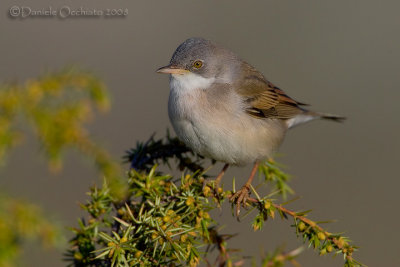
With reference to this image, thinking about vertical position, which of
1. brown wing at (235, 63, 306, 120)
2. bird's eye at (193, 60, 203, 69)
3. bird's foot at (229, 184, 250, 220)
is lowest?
bird's foot at (229, 184, 250, 220)

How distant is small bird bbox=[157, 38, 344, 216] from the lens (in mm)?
4414

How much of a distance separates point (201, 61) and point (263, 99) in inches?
31.8

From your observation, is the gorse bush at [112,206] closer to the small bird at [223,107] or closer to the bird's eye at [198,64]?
the small bird at [223,107]

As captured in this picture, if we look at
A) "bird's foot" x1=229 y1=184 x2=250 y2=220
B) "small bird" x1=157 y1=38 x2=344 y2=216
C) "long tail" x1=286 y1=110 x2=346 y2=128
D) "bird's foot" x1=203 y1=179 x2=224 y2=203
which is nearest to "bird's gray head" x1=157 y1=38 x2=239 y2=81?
"small bird" x1=157 y1=38 x2=344 y2=216

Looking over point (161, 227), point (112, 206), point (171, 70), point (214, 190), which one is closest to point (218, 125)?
point (171, 70)

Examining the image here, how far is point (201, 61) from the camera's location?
16.1 feet

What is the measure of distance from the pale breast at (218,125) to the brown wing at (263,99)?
157 mm

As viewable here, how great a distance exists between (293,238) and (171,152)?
4.80 meters

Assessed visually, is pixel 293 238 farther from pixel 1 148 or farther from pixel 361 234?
pixel 1 148

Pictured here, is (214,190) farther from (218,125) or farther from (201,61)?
(201,61)

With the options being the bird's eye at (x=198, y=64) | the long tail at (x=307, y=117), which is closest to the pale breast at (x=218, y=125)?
the bird's eye at (x=198, y=64)

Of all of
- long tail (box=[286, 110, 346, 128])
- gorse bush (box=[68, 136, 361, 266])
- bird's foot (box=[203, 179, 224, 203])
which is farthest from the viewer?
long tail (box=[286, 110, 346, 128])

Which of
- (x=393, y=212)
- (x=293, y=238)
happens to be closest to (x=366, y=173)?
(x=393, y=212)

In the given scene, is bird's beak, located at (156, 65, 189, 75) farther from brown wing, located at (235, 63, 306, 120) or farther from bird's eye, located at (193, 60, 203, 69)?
brown wing, located at (235, 63, 306, 120)
